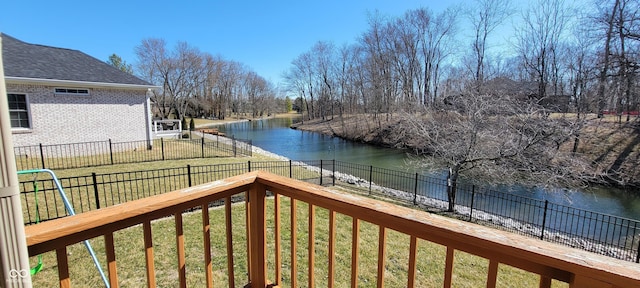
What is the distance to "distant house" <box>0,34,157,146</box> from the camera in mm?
10633

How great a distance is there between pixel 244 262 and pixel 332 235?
286 cm

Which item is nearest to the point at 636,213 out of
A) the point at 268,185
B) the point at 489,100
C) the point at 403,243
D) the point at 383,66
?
the point at 489,100

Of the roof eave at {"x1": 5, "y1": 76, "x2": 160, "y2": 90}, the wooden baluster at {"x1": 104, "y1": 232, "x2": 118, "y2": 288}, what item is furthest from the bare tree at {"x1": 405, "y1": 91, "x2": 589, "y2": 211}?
the roof eave at {"x1": 5, "y1": 76, "x2": 160, "y2": 90}

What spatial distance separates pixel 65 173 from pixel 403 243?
33.6 feet

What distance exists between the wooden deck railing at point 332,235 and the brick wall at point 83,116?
1372 cm

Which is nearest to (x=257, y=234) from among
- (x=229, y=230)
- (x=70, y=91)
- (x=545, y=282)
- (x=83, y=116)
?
(x=229, y=230)

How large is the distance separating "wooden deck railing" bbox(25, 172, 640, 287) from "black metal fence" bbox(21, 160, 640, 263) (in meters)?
4.80

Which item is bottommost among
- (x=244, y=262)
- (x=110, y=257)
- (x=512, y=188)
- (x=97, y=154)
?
(x=512, y=188)

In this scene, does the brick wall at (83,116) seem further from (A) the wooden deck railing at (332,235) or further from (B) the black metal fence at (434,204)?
(A) the wooden deck railing at (332,235)

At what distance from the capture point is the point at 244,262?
4.01 metres

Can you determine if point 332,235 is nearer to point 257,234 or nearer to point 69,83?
point 257,234

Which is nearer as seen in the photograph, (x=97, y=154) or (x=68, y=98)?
(x=68, y=98)

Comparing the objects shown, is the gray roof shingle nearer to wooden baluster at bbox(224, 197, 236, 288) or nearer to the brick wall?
the brick wall

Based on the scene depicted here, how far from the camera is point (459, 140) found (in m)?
8.22
